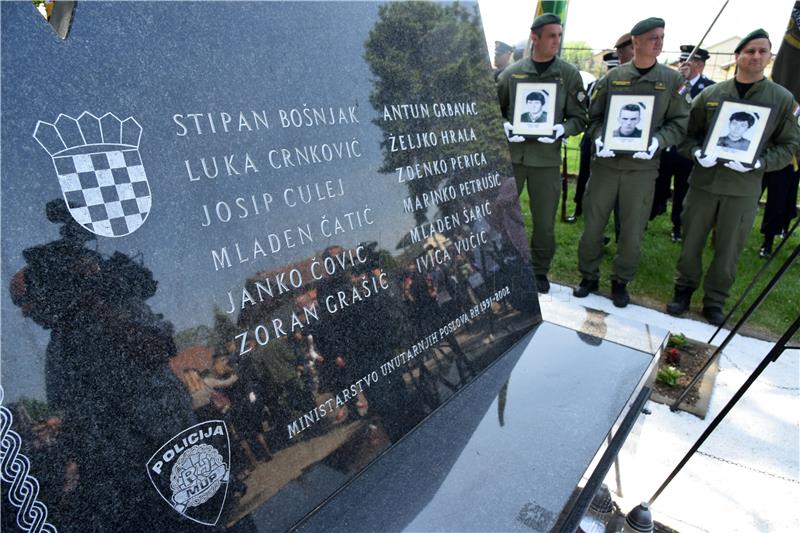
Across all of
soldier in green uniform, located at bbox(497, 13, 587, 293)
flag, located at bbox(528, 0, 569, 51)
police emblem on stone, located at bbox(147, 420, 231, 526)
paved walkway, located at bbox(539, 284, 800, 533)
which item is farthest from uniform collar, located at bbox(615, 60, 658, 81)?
police emblem on stone, located at bbox(147, 420, 231, 526)

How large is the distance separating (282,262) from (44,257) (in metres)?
0.56

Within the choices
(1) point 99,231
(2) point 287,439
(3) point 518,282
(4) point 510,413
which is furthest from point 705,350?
(1) point 99,231

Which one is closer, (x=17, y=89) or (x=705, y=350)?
(x=17, y=89)

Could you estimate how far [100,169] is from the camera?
1079 millimetres

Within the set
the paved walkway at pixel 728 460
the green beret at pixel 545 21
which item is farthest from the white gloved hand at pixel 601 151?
the paved walkway at pixel 728 460

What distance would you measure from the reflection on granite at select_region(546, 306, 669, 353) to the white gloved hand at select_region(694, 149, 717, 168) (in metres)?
2.01

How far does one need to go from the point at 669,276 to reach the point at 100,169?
519 centimetres

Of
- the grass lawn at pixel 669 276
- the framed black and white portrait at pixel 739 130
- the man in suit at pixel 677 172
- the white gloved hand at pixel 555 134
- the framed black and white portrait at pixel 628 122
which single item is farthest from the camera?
the man in suit at pixel 677 172

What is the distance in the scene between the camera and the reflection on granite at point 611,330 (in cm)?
241

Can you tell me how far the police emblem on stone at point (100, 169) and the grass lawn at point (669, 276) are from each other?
14.0 feet

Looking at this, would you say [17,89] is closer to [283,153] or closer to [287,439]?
[283,153]

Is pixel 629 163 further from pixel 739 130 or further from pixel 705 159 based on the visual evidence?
pixel 739 130

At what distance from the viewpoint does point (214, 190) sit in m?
1.25

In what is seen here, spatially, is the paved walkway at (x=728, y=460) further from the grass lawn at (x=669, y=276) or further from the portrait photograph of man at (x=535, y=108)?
the portrait photograph of man at (x=535, y=108)
